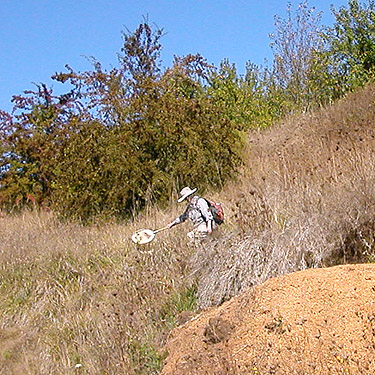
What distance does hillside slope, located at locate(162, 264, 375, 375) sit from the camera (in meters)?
4.75

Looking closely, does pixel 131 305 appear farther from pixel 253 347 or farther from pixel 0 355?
pixel 253 347

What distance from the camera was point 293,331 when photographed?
5.05 metres

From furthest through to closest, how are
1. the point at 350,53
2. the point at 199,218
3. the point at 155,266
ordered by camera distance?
the point at 350,53 < the point at 199,218 < the point at 155,266

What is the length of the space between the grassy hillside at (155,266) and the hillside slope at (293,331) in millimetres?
848

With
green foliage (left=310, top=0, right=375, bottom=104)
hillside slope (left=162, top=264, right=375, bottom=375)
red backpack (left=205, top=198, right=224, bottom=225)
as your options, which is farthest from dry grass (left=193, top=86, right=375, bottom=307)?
green foliage (left=310, top=0, right=375, bottom=104)

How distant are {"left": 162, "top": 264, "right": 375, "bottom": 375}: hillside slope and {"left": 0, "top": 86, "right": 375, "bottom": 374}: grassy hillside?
2.78 feet

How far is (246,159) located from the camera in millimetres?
15578

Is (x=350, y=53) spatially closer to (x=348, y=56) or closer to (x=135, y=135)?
(x=348, y=56)

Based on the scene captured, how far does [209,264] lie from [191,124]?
292 inches

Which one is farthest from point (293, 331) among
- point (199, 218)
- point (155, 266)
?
point (199, 218)

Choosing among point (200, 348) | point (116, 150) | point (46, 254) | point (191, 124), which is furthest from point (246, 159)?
point (200, 348)

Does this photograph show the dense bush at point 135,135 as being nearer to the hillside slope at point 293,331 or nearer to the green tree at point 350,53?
the green tree at point 350,53

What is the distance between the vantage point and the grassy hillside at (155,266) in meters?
7.25

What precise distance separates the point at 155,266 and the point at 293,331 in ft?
13.0
